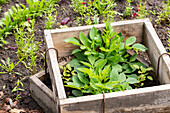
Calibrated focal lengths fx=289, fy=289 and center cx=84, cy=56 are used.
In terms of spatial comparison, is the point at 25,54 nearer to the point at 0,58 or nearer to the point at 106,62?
the point at 0,58

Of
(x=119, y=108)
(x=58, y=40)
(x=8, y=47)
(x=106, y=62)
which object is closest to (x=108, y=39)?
(x=106, y=62)

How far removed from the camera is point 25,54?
3363mm

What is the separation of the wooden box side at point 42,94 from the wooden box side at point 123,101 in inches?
14.8

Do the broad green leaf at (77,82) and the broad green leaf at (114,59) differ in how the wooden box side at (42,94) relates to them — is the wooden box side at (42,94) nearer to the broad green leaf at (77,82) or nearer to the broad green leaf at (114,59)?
the broad green leaf at (77,82)

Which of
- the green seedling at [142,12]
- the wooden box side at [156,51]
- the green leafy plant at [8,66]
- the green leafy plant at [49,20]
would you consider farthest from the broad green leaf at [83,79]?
the green seedling at [142,12]

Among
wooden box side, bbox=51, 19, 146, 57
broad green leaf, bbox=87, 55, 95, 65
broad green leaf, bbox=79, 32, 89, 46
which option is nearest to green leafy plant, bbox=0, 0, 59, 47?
wooden box side, bbox=51, 19, 146, 57

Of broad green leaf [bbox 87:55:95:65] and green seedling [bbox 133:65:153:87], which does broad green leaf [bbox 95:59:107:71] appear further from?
green seedling [bbox 133:65:153:87]

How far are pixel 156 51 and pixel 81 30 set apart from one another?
78 cm

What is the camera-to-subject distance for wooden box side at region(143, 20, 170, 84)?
2.58m

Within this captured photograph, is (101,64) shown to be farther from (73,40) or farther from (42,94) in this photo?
(42,94)

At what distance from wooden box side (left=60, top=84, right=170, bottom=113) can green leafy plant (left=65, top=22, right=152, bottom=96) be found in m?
0.27

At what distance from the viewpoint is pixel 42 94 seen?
8.93ft

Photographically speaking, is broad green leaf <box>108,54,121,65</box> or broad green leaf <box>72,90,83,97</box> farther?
broad green leaf <box>108,54,121,65</box>

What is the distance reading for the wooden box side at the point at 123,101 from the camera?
86.8 inches
